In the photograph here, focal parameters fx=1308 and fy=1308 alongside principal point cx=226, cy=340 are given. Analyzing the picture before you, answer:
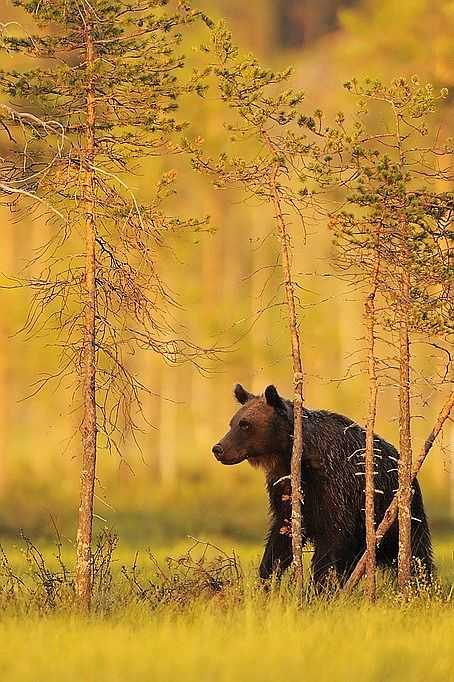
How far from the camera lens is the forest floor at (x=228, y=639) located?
9.23m

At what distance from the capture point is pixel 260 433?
52.1ft

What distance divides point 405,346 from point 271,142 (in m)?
2.72

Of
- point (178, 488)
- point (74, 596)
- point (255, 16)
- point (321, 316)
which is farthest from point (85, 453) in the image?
point (255, 16)

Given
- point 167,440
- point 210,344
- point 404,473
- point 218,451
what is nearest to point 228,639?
point 404,473

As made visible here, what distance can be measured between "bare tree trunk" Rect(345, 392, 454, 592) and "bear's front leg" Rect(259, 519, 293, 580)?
1115mm

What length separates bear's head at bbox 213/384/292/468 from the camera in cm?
1584

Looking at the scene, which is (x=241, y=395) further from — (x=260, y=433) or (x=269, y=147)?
(x=269, y=147)

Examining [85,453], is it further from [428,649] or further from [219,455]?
[428,649]

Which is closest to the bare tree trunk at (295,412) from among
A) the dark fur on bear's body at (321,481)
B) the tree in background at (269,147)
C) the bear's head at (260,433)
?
the tree in background at (269,147)

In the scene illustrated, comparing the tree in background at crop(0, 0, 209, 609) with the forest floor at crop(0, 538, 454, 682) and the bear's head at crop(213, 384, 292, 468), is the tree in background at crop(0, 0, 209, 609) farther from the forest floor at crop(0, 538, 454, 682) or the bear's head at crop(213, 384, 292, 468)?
the bear's head at crop(213, 384, 292, 468)

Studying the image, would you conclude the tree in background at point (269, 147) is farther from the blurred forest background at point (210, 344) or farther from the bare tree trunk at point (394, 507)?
the blurred forest background at point (210, 344)

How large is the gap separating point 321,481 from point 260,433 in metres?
0.94

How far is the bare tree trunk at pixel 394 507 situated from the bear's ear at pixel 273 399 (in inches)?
73.3

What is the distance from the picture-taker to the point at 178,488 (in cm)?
3547
